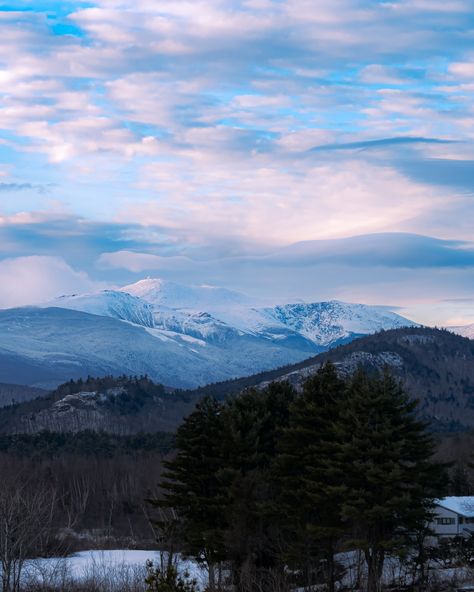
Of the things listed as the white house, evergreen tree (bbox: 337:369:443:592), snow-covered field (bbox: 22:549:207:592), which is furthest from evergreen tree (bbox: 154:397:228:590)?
the white house

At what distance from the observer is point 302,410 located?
69438mm

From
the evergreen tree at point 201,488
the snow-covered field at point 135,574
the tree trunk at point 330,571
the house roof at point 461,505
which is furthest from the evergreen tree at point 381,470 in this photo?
the house roof at point 461,505

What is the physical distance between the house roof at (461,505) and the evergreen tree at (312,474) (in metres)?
32.8

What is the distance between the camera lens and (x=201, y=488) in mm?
74938

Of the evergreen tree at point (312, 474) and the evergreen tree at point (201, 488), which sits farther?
the evergreen tree at point (201, 488)

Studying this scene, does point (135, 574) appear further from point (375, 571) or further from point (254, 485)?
point (375, 571)

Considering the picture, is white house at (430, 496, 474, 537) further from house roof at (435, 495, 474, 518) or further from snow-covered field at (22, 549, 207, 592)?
snow-covered field at (22, 549, 207, 592)

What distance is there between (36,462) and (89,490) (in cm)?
2003

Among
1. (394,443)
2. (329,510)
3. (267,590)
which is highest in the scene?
(394,443)

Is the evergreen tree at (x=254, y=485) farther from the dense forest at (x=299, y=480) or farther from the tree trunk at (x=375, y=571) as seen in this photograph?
the tree trunk at (x=375, y=571)

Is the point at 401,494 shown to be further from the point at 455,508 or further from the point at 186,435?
the point at 455,508

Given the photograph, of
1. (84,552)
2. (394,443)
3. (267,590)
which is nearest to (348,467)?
(394,443)

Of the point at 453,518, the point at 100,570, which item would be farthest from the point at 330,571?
the point at 453,518

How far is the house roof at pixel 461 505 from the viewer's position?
100000 mm
